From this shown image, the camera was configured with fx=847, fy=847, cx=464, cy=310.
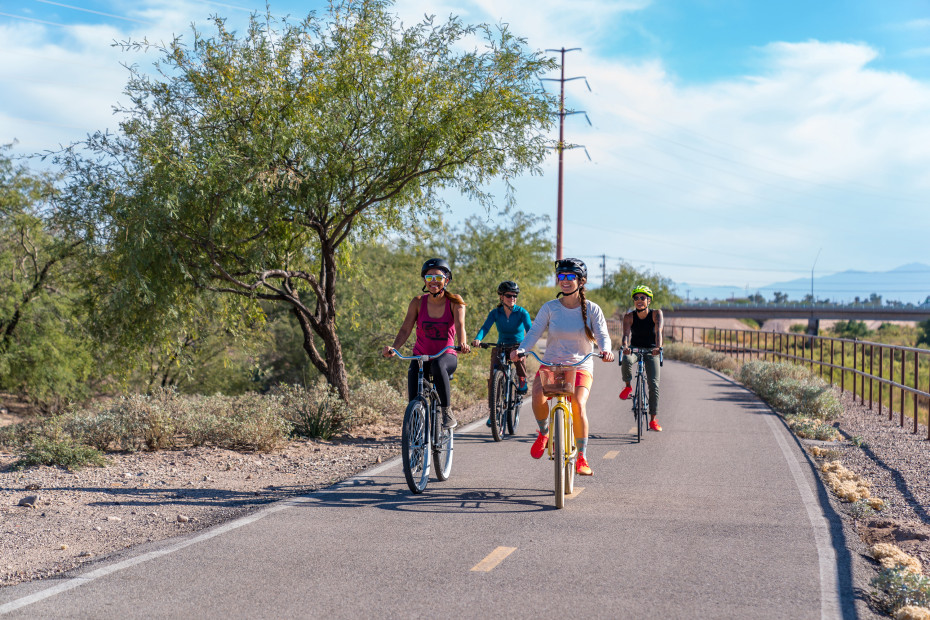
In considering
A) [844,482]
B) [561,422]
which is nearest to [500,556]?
[561,422]

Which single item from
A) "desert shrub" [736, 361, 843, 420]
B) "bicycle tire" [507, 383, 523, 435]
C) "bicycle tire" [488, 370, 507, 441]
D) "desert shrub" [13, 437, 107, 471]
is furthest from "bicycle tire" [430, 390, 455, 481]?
"desert shrub" [736, 361, 843, 420]

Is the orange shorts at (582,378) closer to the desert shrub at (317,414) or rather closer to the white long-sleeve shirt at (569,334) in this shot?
the white long-sleeve shirt at (569,334)

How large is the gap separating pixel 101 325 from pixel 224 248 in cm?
194

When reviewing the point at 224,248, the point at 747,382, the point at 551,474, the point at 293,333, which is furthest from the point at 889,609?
the point at 293,333

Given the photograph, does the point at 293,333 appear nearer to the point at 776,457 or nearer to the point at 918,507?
the point at 776,457

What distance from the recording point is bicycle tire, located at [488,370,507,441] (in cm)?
1096

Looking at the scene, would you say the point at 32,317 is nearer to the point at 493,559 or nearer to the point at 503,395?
the point at 503,395

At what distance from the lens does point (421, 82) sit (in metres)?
Answer: 11.7

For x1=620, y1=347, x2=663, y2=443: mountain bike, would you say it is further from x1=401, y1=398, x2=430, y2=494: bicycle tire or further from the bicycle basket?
x1=401, y1=398, x2=430, y2=494: bicycle tire

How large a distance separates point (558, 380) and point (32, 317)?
2516cm

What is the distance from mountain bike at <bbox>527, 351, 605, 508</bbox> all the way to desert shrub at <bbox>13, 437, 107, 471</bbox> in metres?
4.68

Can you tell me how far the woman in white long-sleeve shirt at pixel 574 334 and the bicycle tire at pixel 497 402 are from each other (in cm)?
335

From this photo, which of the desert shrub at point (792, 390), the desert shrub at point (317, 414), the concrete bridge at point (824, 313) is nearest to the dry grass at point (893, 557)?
the desert shrub at point (317, 414)

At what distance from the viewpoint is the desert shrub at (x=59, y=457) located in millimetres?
8567
